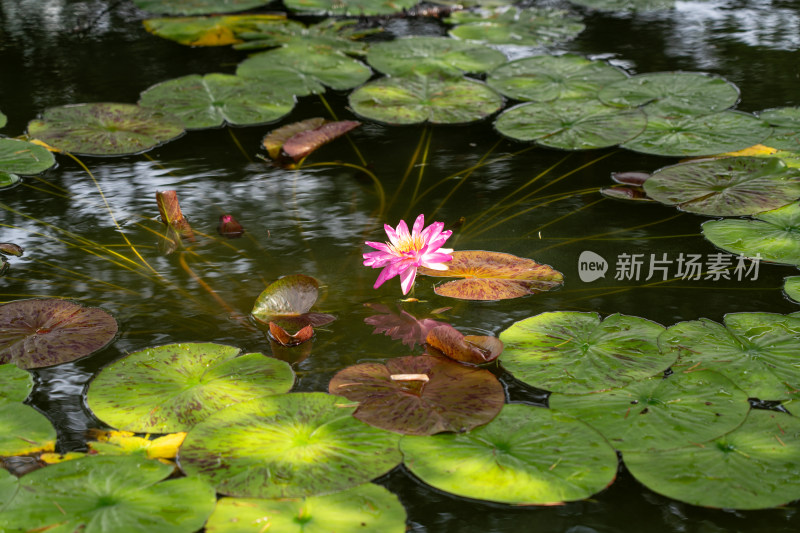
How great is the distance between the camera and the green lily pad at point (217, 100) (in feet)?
8.63

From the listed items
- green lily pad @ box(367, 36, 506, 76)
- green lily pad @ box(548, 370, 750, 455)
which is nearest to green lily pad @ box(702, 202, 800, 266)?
green lily pad @ box(548, 370, 750, 455)

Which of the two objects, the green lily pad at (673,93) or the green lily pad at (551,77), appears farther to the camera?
the green lily pad at (551,77)

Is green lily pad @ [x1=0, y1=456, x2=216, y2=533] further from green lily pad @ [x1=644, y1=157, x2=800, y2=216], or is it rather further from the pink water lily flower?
green lily pad @ [x1=644, y1=157, x2=800, y2=216]

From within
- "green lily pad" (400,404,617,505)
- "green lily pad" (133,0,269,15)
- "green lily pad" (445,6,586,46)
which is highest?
"green lily pad" (133,0,269,15)

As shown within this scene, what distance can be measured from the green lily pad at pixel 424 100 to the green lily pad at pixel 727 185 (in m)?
0.74

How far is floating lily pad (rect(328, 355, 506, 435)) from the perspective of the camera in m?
1.32

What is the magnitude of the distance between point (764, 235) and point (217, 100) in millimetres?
1842

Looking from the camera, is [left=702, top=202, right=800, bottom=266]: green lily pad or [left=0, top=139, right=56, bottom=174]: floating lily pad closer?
[left=702, top=202, right=800, bottom=266]: green lily pad

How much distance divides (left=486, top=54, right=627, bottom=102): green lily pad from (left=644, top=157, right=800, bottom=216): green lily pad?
0.65m

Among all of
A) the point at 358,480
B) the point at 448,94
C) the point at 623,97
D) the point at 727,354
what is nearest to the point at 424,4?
the point at 448,94

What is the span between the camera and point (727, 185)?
2109mm

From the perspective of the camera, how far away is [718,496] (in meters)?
1.18

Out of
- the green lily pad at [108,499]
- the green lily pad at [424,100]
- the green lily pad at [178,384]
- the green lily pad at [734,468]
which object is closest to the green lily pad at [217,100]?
the green lily pad at [424,100]

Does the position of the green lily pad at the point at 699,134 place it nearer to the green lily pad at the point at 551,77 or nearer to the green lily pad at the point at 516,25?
the green lily pad at the point at 551,77
